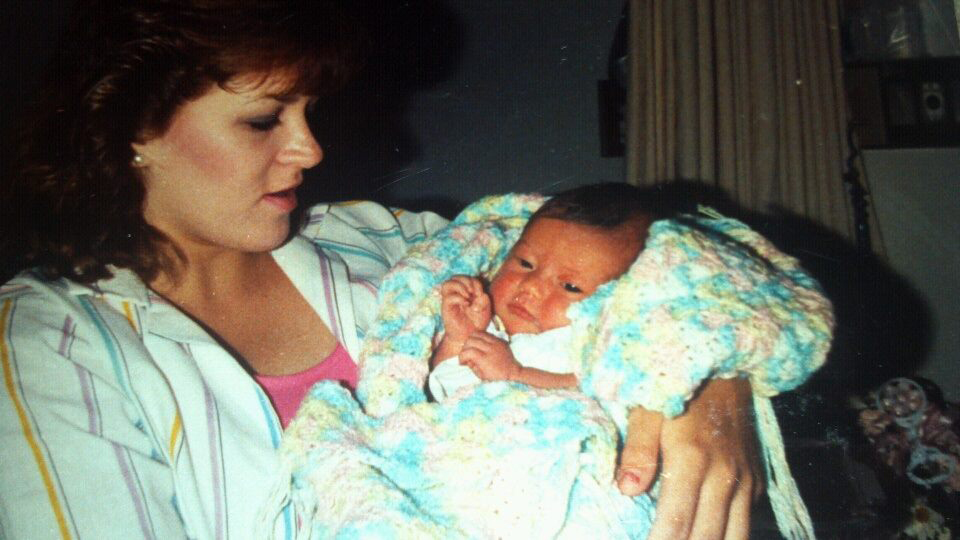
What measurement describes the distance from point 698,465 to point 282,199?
0.42 metres

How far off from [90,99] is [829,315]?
0.62 m

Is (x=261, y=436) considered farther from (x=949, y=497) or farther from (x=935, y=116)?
(x=935, y=116)

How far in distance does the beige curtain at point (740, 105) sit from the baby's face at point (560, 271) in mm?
714

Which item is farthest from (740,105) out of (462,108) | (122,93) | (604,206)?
(122,93)

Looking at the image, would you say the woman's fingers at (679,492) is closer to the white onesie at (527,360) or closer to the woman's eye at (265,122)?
the white onesie at (527,360)

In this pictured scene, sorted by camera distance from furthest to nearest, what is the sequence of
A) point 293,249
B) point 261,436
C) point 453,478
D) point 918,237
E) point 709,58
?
point 709,58
point 918,237
point 293,249
point 261,436
point 453,478

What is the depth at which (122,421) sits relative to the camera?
19.1 inches

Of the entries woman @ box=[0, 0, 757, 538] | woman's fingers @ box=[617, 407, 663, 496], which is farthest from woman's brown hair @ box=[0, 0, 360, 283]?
woman's fingers @ box=[617, 407, 663, 496]

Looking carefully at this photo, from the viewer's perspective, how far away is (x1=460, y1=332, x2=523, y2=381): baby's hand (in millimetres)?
497

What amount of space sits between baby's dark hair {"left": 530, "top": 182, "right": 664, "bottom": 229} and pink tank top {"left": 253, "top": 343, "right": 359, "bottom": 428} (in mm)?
240

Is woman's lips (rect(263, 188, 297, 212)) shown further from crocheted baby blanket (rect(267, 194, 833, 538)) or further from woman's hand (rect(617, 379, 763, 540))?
woman's hand (rect(617, 379, 763, 540))

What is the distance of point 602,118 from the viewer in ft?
3.62

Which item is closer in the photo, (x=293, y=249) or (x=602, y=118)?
(x=293, y=249)

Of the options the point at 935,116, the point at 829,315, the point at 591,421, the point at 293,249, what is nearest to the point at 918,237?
the point at 935,116
